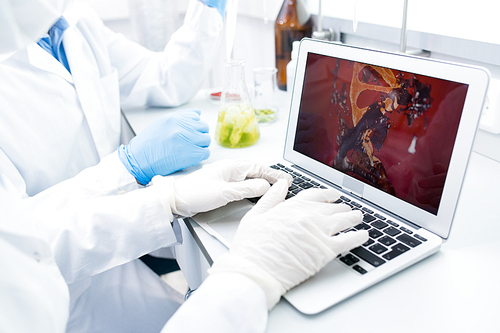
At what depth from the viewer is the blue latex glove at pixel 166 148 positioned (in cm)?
92

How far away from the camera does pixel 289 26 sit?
4.56ft

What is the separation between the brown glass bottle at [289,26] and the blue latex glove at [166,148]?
23.9 inches

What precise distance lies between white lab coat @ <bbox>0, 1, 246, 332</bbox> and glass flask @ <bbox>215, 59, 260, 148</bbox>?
29cm

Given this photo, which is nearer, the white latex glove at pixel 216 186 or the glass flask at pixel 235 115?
the white latex glove at pixel 216 186

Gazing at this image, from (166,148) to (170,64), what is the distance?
56cm

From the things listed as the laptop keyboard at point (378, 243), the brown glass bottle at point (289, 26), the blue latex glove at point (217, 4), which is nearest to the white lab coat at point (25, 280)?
the laptop keyboard at point (378, 243)

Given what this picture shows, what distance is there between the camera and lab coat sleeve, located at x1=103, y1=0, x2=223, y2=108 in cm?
132

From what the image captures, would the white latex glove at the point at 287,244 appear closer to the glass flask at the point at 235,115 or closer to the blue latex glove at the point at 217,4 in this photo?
the glass flask at the point at 235,115

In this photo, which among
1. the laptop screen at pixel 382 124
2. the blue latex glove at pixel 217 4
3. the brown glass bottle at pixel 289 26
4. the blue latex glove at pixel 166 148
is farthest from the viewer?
the brown glass bottle at pixel 289 26

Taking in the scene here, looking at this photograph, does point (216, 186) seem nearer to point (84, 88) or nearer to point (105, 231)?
point (105, 231)

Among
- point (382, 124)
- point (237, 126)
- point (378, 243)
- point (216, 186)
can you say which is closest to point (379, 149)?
point (382, 124)

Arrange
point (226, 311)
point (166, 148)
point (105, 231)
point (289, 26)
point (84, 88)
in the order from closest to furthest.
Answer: point (226, 311)
point (105, 231)
point (166, 148)
point (84, 88)
point (289, 26)

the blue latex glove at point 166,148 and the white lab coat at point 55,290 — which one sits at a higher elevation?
the blue latex glove at point 166,148

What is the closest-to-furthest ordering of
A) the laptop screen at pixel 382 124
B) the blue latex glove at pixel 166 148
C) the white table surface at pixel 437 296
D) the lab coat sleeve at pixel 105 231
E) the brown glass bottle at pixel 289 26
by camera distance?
the white table surface at pixel 437 296 → the laptop screen at pixel 382 124 → the lab coat sleeve at pixel 105 231 → the blue latex glove at pixel 166 148 → the brown glass bottle at pixel 289 26
